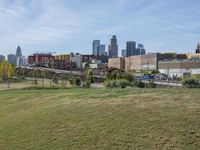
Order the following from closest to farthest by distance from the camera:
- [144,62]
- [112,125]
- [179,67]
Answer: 1. [112,125]
2. [179,67]
3. [144,62]

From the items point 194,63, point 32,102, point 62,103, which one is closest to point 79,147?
point 62,103

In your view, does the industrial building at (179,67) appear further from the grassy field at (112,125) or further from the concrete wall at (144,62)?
the grassy field at (112,125)

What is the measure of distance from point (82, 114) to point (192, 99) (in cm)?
423

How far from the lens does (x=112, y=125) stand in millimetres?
12945

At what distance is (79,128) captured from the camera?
1329cm

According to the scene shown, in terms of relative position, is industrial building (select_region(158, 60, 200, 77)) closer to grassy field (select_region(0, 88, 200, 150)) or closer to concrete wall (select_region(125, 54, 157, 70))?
concrete wall (select_region(125, 54, 157, 70))

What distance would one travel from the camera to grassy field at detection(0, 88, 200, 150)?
445 inches

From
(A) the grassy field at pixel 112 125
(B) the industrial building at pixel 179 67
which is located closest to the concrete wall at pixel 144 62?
(B) the industrial building at pixel 179 67

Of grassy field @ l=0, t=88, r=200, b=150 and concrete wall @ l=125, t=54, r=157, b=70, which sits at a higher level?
concrete wall @ l=125, t=54, r=157, b=70

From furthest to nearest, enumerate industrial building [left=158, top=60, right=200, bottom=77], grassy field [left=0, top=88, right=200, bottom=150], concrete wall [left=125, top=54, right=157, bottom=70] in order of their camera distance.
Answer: concrete wall [left=125, top=54, right=157, bottom=70]
industrial building [left=158, top=60, right=200, bottom=77]
grassy field [left=0, top=88, right=200, bottom=150]

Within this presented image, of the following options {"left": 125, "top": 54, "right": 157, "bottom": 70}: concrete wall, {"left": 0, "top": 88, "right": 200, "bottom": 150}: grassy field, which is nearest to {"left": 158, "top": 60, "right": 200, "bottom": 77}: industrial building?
{"left": 125, "top": 54, "right": 157, "bottom": 70}: concrete wall

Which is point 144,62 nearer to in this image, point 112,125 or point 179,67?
point 179,67

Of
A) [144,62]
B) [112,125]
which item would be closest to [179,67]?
[144,62]

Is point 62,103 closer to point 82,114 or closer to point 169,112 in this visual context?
point 82,114
